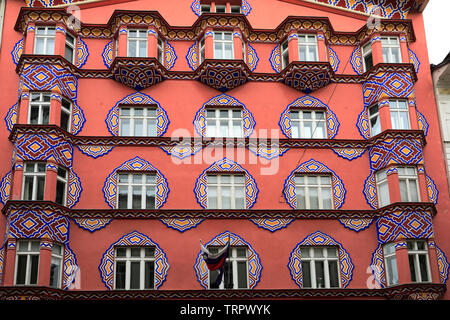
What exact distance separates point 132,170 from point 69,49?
21.5 ft

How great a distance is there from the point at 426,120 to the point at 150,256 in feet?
44.6

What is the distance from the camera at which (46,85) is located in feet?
85.6

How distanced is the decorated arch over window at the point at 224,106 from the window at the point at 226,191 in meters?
1.98

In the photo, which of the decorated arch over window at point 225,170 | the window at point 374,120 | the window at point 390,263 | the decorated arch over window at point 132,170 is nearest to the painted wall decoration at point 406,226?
the window at point 390,263

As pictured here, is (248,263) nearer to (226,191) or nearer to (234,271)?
(234,271)

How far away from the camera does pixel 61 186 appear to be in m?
25.2

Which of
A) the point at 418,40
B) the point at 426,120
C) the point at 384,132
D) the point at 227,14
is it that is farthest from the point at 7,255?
the point at 418,40

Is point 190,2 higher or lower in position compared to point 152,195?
higher

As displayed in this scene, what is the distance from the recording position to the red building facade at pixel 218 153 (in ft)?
79.7

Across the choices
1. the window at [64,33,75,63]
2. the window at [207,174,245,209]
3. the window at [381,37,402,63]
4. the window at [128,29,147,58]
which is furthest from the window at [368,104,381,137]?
the window at [64,33,75,63]

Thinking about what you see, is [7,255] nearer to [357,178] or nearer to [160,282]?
[160,282]

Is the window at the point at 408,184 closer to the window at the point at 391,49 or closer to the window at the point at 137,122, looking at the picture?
the window at the point at 391,49

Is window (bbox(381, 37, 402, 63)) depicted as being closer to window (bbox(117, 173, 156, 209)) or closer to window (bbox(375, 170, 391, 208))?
window (bbox(375, 170, 391, 208))

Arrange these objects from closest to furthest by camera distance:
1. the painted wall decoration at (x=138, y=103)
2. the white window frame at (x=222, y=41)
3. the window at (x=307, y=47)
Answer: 1. the painted wall decoration at (x=138, y=103)
2. the white window frame at (x=222, y=41)
3. the window at (x=307, y=47)
